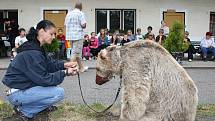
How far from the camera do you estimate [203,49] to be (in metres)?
20.5

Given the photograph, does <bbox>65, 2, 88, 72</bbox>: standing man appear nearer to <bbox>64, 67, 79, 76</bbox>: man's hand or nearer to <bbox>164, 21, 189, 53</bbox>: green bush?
<bbox>164, 21, 189, 53</bbox>: green bush

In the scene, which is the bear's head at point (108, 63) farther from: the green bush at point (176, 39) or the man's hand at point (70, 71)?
the green bush at point (176, 39)

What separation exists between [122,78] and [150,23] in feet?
60.1

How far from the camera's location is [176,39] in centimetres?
1761

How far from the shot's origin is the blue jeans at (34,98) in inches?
238

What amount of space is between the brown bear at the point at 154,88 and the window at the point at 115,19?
59.2 feet

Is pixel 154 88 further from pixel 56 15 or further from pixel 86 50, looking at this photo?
pixel 56 15

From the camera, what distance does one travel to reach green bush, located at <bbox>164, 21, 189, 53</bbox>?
17.5 meters

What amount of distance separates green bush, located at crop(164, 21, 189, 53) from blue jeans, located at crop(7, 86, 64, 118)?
11.9 metres

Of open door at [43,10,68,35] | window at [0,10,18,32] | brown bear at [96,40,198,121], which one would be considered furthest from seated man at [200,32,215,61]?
brown bear at [96,40,198,121]

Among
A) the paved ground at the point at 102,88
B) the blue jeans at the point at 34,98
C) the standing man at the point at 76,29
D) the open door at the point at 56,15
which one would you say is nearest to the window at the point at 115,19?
the open door at the point at 56,15

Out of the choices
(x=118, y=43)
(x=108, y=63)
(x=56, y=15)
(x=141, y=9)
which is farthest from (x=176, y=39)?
(x=108, y=63)

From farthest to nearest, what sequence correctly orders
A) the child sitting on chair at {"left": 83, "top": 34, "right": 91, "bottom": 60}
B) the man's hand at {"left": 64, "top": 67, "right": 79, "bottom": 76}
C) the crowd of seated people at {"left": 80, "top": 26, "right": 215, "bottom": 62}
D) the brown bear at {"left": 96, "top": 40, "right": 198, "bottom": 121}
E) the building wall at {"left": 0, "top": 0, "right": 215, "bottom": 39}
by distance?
the building wall at {"left": 0, "top": 0, "right": 215, "bottom": 39}, the crowd of seated people at {"left": 80, "top": 26, "right": 215, "bottom": 62}, the child sitting on chair at {"left": 83, "top": 34, "right": 91, "bottom": 60}, the man's hand at {"left": 64, "top": 67, "right": 79, "bottom": 76}, the brown bear at {"left": 96, "top": 40, "right": 198, "bottom": 121}

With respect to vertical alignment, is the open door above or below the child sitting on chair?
above
